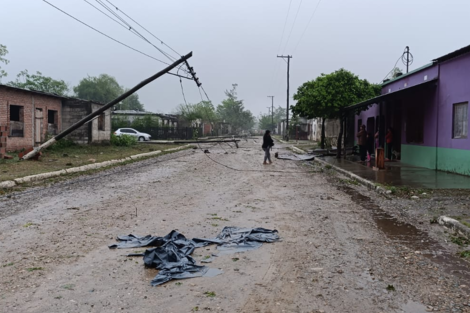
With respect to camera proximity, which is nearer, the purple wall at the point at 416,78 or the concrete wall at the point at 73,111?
the purple wall at the point at 416,78

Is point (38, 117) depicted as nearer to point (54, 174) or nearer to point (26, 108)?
point (26, 108)

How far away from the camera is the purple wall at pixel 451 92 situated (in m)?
15.1

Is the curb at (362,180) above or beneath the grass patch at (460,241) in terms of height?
above

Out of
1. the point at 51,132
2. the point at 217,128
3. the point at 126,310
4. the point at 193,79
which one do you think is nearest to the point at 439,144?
the point at 193,79

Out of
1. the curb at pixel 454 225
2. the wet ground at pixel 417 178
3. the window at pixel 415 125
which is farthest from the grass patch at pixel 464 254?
the window at pixel 415 125

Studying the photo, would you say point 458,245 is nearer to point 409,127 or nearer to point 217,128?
point 409,127

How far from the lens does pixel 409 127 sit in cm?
2083

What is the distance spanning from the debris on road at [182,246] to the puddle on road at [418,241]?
82.8 inches

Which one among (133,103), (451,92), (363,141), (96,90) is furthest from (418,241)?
(133,103)

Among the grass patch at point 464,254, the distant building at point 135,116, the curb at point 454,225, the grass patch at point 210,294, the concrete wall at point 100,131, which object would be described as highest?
the distant building at point 135,116

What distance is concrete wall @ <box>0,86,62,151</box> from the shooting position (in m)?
22.7

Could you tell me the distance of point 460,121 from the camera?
51.5 ft

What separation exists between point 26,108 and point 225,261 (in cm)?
2272

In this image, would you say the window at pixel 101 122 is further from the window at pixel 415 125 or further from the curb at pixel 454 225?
the curb at pixel 454 225
